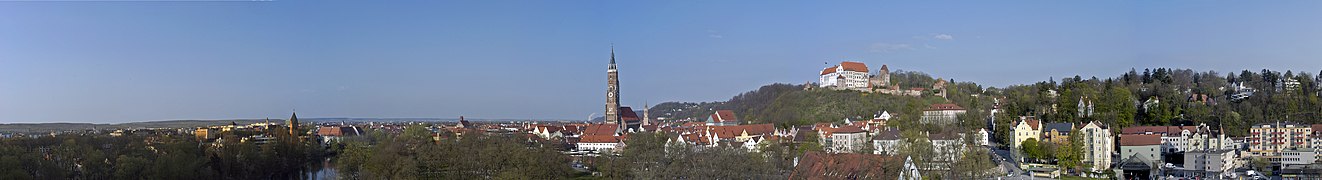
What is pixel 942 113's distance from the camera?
61.9 m

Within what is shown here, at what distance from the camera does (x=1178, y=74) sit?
7506cm

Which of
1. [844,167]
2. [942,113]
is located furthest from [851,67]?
[844,167]

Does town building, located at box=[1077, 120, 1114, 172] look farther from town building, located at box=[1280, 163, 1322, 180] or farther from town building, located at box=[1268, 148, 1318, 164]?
town building, located at box=[1268, 148, 1318, 164]

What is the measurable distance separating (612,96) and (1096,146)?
46.9 metres

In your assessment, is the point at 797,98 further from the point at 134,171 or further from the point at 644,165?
the point at 134,171

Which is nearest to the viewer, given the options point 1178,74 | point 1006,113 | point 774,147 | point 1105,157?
point 774,147

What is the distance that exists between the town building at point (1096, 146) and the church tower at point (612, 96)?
45.4m

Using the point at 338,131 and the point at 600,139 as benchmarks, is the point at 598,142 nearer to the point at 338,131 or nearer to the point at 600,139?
the point at 600,139

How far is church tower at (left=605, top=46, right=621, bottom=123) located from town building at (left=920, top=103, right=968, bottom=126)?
28.9 meters

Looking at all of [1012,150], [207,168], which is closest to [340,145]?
[207,168]

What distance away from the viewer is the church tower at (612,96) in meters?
86.6

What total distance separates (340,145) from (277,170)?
49.2 ft

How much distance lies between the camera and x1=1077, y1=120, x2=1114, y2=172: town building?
148ft

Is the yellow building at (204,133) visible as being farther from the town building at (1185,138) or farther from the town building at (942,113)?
the town building at (1185,138)
